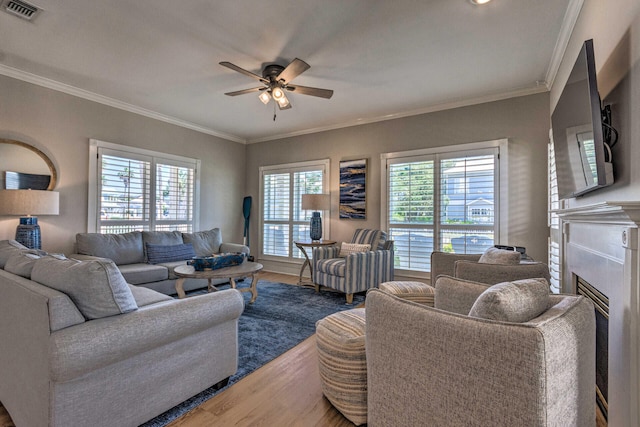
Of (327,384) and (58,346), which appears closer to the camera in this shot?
(58,346)

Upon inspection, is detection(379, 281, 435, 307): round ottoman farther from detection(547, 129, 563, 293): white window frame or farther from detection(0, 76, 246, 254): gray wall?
detection(0, 76, 246, 254): gray wall

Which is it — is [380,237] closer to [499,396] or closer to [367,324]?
[367,324]

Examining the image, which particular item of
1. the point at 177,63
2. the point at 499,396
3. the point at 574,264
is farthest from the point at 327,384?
the point at 177,63

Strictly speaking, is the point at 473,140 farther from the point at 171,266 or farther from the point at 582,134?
the point at 171,266

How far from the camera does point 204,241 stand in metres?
4.80

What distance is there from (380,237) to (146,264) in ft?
10.3

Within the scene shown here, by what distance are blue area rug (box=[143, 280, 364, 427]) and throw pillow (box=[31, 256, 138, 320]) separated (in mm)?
675

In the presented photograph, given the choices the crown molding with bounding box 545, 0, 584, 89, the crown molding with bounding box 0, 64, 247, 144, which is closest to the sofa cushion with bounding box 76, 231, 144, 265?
the crown molding with bounding box 0, 64, 247, 144

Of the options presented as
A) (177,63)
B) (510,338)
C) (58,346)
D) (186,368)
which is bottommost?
(186,368)

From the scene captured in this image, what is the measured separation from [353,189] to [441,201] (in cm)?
135

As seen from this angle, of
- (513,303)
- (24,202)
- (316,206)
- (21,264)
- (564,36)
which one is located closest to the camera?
(513,303)

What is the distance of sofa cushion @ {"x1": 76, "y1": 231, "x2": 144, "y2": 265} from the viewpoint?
367 cm

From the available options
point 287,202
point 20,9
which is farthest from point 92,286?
point 287,202

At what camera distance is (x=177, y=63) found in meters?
3.07
